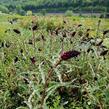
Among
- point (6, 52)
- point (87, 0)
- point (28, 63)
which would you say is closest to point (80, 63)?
point (28, 63)

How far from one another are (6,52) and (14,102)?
1.87 m

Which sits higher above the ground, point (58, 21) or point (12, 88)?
point (12, 88)

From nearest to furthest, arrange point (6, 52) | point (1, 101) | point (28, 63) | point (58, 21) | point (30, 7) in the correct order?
point (1, 101)
point (28, 63)
point (6, 52)
point (58, 21)
point (30, 7)

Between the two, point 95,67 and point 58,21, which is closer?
point 95,67

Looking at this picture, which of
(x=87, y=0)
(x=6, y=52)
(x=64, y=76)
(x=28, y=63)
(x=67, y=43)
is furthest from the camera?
(x=87, y=0)

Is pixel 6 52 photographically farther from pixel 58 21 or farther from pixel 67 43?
pixel 58 21

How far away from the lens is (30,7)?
122438 millimetres

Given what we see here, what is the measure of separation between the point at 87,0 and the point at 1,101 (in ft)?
350

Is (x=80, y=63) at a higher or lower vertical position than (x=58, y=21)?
higher

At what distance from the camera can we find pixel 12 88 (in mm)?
5461

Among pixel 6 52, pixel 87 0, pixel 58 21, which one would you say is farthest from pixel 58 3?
pixel 6 52

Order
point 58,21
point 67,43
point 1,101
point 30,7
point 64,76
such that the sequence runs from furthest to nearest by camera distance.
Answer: point 30,7 < point 58,21 < point 67,43 < point 64,76 < point 1,101

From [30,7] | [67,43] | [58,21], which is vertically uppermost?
[67,43]

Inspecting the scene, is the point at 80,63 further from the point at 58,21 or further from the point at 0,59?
the point at 58,21
